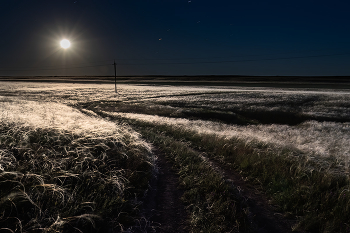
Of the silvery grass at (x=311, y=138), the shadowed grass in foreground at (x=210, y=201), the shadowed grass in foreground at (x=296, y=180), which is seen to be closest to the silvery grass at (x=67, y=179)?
the shadowed grass in foreground at (x=210, y=201)

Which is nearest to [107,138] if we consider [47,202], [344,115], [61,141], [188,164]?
[61,141]

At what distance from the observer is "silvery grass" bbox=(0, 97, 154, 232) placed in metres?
4.47

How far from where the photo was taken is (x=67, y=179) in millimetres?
5754

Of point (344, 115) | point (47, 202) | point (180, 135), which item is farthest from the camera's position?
point (344, 115)

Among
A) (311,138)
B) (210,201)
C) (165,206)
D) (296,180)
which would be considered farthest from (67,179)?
(311,138)

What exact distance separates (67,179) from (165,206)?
2554 mm

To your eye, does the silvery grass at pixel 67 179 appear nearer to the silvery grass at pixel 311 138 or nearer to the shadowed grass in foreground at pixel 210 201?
the shadowed grass in foreground at pixel 210 201

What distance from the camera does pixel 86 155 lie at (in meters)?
6.90

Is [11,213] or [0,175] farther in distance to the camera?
[0,175]

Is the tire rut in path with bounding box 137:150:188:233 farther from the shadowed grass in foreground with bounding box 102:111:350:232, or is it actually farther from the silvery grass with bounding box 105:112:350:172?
the silvery grass with bounding box 105:112:350:172

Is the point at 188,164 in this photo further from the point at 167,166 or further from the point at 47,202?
the point at 47,202

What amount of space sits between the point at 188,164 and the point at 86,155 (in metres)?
3.80

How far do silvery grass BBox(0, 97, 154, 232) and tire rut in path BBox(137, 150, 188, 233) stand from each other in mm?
367

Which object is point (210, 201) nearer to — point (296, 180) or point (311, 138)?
point (296, 180)
